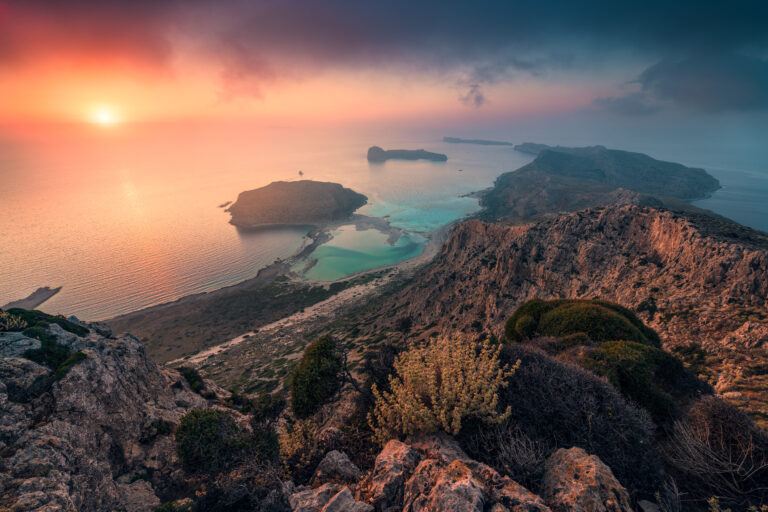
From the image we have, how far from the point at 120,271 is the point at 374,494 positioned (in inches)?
4824

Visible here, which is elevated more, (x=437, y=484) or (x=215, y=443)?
(x=437, y=484)

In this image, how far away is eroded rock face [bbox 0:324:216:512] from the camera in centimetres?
880

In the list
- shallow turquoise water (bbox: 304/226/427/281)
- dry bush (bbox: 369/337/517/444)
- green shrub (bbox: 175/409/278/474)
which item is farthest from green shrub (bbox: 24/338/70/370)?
shallow turquoise water (bbox: 304/226/427/281)

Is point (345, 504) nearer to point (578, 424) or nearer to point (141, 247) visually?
point (578, 424)

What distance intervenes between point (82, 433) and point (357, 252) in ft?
338

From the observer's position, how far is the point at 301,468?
746 centimetres

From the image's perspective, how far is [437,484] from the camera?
4758 millimetres

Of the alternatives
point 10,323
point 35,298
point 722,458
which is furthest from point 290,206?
point 722,458

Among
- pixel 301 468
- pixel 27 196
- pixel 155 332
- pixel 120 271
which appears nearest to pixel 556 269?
pixel 301 468

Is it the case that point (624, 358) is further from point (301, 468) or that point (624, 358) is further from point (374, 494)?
point (301, 468)

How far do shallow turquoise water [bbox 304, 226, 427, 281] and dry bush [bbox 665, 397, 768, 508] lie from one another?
294 ft

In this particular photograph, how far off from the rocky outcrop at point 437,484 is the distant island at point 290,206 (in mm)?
146563

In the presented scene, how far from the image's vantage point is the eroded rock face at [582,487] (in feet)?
14.4

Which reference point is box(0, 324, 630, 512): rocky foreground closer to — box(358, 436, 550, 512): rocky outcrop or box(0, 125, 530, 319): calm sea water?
box(358, 436, 550, 512): rocky outcrop
